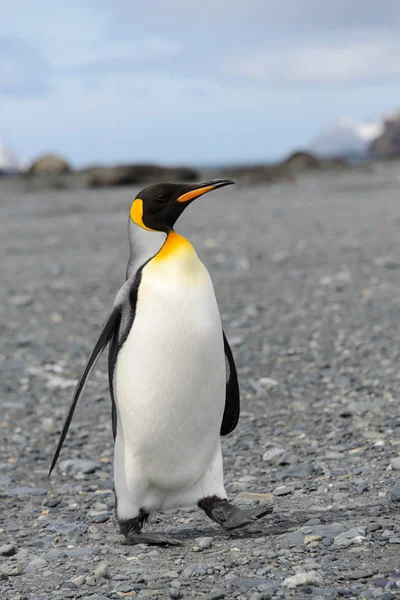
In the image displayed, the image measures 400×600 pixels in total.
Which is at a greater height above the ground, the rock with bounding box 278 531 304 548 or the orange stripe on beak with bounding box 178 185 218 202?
the orange stripe on beak with bounding box 178 185 218 202

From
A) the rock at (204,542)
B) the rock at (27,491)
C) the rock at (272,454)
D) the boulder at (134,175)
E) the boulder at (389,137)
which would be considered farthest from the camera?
the boulder at (389,137)

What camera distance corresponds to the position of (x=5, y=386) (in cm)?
668

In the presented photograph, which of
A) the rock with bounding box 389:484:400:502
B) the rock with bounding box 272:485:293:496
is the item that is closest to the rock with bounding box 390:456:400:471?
the rock with bounding box 389:484:400:502

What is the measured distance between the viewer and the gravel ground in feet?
10.5

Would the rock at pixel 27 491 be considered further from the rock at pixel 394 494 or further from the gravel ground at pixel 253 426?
the rock at pixel 394 494

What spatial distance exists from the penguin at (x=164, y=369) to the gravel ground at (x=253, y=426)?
0.70ft

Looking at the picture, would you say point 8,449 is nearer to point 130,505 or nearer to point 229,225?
point 130,505

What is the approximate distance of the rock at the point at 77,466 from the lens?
16.5ft

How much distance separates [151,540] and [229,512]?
378 millimetres

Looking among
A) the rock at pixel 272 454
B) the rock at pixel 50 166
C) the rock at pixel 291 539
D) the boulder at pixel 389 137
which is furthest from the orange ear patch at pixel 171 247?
the boulder at pixel 389 137

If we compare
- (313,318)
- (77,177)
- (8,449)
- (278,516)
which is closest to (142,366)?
Answer: (278,516)

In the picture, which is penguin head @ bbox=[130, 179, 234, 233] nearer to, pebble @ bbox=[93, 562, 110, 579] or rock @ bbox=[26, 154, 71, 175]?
pebble @ bbox=[93, 562, 110, 579]

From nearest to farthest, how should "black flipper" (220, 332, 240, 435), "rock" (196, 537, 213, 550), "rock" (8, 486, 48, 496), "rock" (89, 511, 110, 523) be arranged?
"rock" (196, 537, 213, 550), "black flipper" (220, 332, 240, 435), "rock" (89, 511, 110, 523), "rock" (8, 486, 48, 496)

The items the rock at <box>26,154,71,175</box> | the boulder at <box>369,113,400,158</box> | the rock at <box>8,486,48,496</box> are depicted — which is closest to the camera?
the rock at <box>8,486,48,496</box>
